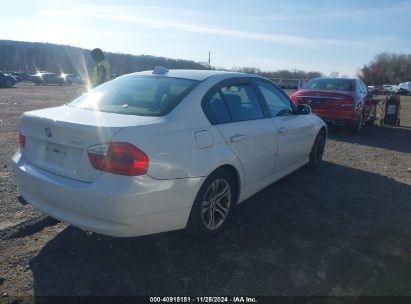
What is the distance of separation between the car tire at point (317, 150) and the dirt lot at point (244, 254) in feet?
4.05

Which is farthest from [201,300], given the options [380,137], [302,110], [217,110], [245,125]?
[380,137]

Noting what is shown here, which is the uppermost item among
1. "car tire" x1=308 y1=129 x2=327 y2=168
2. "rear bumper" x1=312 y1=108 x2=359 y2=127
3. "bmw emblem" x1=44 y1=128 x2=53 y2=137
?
"bmw emblem" x1=44 y1=128 x2=53 y2=137

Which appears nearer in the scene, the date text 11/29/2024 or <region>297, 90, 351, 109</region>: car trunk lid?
the date text 11/29/2024

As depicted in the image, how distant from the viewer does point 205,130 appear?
3.48 meters

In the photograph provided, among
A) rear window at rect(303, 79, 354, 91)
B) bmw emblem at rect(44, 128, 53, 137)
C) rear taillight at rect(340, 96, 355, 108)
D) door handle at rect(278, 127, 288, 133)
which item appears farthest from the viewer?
rear window at rect(303, 79, 354, 91)

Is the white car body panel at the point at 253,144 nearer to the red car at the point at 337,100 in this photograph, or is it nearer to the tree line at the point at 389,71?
the red car at the point at 337,100

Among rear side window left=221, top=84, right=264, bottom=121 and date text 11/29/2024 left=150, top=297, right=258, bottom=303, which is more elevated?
rear side window left=221, top=84, right=264, bottom=121

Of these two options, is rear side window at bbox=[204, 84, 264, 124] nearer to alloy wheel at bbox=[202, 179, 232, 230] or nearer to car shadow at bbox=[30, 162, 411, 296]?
alloy wheel at bbox=[202, 179, 232, 230]

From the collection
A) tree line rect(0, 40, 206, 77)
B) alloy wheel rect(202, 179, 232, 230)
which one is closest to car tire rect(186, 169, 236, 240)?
alloy wheel rect(202, 179, 232, 230)

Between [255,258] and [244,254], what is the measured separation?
0.38ft

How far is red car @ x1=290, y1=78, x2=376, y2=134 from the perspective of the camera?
9969mm

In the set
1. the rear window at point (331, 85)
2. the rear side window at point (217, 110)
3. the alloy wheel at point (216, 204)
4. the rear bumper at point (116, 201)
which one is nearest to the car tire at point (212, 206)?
the alloy wheel at point (216, 204)

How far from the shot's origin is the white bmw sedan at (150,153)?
2898 mm

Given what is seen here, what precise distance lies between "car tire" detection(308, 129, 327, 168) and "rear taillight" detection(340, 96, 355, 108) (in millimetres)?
3738
